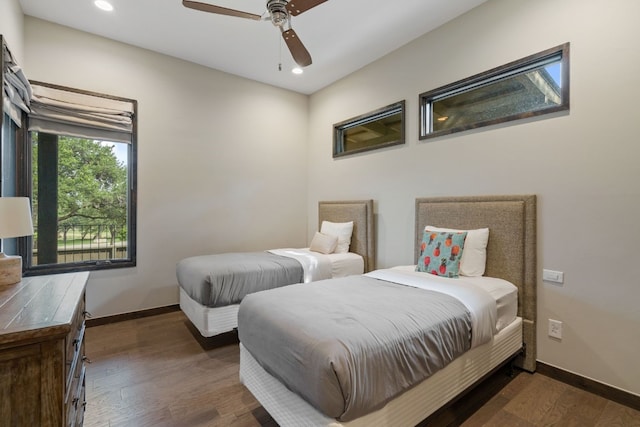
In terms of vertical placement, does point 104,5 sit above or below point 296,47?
above

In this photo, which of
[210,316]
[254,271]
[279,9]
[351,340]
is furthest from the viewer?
[254,271]

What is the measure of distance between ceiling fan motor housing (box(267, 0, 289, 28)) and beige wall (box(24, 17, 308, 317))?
211cm

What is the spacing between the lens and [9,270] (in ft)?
4.86

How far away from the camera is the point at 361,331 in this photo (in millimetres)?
1414

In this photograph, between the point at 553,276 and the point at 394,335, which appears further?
the point at 553,276

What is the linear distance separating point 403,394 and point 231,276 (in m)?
1.82

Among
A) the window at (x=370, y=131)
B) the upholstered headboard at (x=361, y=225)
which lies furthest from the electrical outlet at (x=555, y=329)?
the window at (x=370, y=131)

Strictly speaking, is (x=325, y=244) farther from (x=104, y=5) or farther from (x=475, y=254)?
(x=104, y=5)

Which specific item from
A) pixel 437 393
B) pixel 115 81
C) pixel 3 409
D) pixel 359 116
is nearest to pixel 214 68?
pixel 115 81

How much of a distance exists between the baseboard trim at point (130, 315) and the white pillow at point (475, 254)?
3.34 meters

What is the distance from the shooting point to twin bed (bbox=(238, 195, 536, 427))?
129 centimetres

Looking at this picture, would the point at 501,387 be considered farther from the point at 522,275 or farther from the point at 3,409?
the point at 3,409

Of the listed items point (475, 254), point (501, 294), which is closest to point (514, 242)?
point (475, 254)

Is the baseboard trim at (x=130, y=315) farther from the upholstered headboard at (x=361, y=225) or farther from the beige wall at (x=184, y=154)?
the upholstered headboard at (x=361, y=225)
